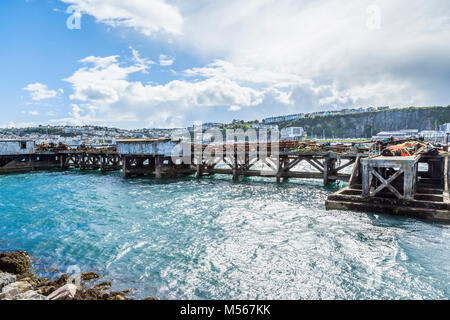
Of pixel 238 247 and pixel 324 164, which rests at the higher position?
pixel 324 164

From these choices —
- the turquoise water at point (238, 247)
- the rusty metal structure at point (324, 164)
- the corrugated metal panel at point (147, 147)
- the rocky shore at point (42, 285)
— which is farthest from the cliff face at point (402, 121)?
the rocky shore at point (42, 285)

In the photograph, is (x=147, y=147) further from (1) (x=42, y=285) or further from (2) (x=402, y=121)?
(2) (x=402, y=121)

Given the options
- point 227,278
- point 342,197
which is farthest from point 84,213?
point 342,197

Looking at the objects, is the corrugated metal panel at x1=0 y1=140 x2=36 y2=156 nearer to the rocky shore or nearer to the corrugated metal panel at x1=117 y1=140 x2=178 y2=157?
the corrugated metal panel at x1=117 y1=140 x2=178 y2=157

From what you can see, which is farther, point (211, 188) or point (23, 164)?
point (23, 164)

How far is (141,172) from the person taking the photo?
34.1m

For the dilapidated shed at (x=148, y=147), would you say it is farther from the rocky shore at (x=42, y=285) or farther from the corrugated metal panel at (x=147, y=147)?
the rocky shore at (x=42, y=285)

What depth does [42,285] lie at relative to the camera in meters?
8.28

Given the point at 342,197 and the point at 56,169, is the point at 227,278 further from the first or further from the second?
the point at 56,169

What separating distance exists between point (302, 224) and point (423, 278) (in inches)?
234

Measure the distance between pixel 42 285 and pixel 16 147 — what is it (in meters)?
48.9

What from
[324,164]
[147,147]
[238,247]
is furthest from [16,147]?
[238,247]

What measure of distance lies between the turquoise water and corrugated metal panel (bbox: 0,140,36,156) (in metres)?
31.9
